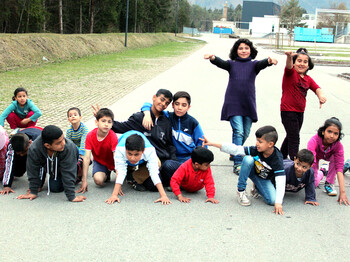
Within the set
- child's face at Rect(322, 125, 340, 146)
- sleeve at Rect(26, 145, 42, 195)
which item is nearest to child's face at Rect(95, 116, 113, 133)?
sleeve at Rect(26, 145, 42, 195)

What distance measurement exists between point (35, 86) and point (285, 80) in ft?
29.1

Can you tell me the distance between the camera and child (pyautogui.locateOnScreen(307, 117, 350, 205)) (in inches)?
171

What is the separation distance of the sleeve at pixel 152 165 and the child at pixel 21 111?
2308 millimetres

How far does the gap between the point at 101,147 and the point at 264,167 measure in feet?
5.98

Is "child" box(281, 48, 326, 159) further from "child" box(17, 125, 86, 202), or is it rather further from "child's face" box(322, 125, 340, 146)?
"child" box(17, 125, 86, 202)

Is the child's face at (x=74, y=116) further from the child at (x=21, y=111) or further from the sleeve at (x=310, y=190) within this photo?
the sleeve at (x=310, y=190)

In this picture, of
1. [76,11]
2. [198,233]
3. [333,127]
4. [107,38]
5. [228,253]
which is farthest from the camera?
[76,11]

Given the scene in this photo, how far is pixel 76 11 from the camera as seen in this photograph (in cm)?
4128

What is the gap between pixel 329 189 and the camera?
4.52m

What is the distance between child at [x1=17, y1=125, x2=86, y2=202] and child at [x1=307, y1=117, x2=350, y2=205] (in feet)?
8.75

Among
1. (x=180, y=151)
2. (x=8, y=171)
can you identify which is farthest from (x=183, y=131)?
(x=8, y=171)

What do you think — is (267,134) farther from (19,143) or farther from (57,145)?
(19,143)

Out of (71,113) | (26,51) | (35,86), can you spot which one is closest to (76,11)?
(26,51)

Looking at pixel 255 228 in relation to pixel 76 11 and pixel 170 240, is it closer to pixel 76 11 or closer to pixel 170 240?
pixel 170 240
